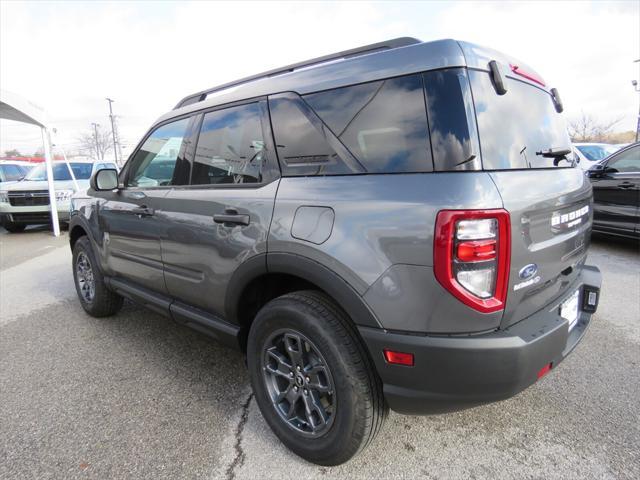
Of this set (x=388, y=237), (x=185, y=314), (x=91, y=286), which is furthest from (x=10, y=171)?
(x=388, y=237)

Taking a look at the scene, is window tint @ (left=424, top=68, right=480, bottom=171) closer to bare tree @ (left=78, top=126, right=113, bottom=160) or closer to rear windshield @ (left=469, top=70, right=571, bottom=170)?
rear windshield @ (left=469, top=70, right=571, bottom=170)

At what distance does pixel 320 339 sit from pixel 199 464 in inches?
36.7

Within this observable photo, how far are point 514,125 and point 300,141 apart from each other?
1.00 metres

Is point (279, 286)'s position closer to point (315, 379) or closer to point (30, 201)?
point (315, 379)

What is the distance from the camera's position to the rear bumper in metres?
1.57

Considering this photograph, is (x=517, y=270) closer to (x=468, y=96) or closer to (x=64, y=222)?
(x=468, y=96)

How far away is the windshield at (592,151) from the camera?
10.0m

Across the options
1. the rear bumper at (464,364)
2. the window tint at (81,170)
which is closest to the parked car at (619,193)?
the rear bumper at (464,364)

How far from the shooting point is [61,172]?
11.2 metres

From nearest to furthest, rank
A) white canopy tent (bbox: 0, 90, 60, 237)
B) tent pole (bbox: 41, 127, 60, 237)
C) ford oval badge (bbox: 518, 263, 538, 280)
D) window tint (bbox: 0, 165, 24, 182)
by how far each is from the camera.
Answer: ford oval badge (bbox: 518, 263, 538, 280) < white canopy tent (bbox: 0, 90, 60, 237) < tent pole (bbox: 41, 127, 60, 237) < window tint (bbox: 0, 165, 24, 182)

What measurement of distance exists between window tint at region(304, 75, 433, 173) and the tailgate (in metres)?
0.33

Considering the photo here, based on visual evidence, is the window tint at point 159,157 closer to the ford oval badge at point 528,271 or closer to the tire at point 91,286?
the tire at point 91,286

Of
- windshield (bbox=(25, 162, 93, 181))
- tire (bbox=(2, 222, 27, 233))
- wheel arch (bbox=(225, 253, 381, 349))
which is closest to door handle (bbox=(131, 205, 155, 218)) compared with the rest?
wheel arch (bbox=(225, 253, 381, 349))

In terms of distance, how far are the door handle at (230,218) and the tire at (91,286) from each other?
83.1 inches
